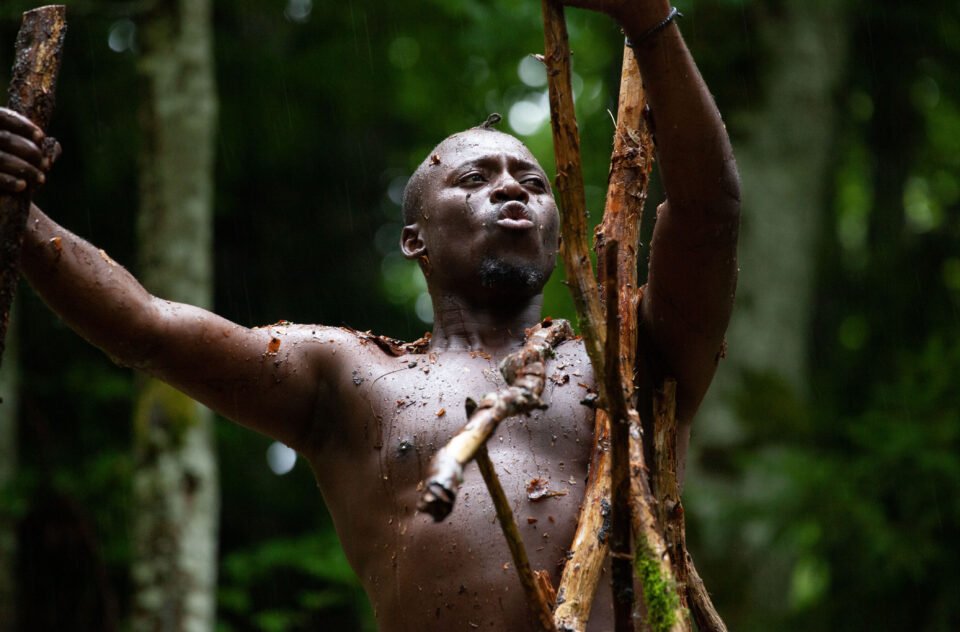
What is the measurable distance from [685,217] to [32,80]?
147 centimetres

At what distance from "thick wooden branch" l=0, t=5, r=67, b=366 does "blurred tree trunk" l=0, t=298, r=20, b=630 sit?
19.0 feet

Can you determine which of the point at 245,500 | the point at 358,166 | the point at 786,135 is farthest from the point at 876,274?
the point at 245,500

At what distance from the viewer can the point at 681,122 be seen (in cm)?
298

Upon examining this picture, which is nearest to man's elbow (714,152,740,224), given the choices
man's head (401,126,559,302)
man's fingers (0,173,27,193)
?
man's head (401,126,559,302)

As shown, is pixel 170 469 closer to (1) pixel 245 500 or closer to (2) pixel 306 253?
(1) pixel 245 500

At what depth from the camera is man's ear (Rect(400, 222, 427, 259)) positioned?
3.91m

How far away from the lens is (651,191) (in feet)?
28.2

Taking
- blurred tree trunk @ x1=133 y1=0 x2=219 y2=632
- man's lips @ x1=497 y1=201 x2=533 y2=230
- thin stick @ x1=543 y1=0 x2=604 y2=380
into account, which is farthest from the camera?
blurred tree trunk @ x1=133 y1=0 x2=219 y2=632

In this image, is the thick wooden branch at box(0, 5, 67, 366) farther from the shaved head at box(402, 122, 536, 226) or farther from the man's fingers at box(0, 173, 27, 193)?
the shaved head at box(402, 122, 536, 226)

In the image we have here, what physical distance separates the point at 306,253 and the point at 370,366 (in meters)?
7.62

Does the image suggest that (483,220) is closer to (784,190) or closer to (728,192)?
(728,192)

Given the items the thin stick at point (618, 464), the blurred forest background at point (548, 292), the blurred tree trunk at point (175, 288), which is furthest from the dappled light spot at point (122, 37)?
the thin stick at point (618, 464)

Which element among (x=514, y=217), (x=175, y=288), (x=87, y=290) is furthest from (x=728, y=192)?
(x=175, y=288)

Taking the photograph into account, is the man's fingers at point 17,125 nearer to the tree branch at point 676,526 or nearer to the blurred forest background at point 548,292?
the tree branch at point 676,526
